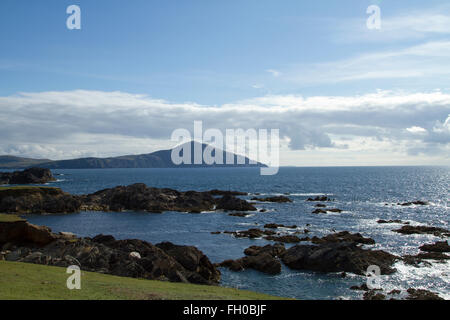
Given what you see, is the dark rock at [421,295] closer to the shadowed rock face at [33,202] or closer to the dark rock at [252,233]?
the dark rock at [252,233]

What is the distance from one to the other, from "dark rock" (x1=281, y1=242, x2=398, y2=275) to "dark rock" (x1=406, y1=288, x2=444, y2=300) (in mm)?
6706

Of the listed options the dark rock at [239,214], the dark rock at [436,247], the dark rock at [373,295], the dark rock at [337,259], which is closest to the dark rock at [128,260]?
the dark rock at [337,259]

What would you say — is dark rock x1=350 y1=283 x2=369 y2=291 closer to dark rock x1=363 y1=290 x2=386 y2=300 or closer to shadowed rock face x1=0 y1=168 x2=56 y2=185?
dark rock x1=363 y1=290 x2=386 y2=300

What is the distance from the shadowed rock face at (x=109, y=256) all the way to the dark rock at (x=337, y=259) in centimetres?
1121

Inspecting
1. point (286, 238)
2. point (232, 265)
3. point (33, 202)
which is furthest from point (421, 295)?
point (33, 202)

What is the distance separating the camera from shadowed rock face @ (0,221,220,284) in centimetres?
3341

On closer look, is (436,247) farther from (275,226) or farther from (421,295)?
(275,226)

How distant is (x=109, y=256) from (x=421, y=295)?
3040 cm

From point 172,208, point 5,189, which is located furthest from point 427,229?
point 5,189

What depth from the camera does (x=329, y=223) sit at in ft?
247

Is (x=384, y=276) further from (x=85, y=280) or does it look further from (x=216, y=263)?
(x=85, y=280)

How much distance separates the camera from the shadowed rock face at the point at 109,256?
110ft

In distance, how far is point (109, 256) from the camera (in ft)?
117

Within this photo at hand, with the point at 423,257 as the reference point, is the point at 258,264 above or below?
above
